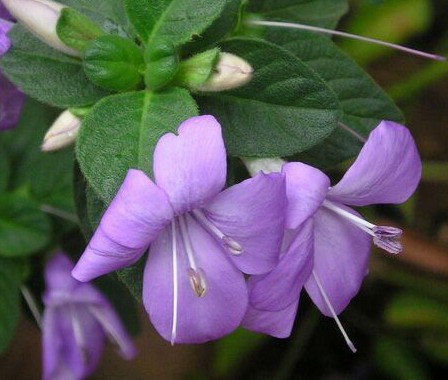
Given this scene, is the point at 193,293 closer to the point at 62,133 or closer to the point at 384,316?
the point at 62,133

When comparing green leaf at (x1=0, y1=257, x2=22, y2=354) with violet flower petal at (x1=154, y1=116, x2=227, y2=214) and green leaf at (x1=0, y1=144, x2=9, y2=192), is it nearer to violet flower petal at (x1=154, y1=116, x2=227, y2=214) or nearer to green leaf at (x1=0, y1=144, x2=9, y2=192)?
green leaf at (x1=0, y1=144, x2=9, y2=192)

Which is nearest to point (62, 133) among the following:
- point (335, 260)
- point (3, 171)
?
point (335, 260)

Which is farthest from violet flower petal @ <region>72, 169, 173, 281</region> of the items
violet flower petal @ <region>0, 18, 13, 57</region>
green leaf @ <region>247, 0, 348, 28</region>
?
green leaf @ <region>247, 0, 348, 28</region>

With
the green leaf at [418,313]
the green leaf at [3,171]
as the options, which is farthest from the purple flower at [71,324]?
the green leaf at [418,313]

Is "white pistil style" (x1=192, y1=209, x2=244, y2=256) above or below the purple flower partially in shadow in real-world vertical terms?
above

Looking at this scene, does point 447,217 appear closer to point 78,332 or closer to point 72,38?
point 78,332

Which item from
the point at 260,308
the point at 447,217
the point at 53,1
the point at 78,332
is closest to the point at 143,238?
the point at 260,308
